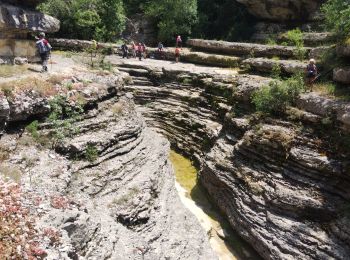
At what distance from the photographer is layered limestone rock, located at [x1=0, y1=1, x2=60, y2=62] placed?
53.7 feet

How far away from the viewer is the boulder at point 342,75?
53.9 ft

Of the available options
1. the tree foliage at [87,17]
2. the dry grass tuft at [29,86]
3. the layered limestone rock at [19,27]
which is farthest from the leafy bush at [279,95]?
the tree foliage at [87,17]

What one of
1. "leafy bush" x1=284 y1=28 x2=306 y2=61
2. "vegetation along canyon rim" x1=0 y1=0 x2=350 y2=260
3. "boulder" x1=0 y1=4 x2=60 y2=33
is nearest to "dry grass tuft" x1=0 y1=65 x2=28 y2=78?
"vegetation along canyon rim" x1=0 y1=0 x2=350 y2=260

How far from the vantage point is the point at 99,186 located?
14195 mm

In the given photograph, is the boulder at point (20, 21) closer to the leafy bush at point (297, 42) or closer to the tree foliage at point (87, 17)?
the tree foliage at point (87, 17)

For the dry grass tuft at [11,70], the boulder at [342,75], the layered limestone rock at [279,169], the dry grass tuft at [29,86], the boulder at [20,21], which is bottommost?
the layered limestone rock at [279,169]

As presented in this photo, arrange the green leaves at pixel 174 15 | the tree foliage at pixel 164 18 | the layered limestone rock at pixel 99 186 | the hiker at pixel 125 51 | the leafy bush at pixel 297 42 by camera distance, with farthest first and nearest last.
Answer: the green leaves at pixel 174 15 < the tree foliage at pixel 164 18 < the hiker at pixel 125 51 < the leafy bush at pixel 297 42 < the layered limestone rock at pixel 99 186

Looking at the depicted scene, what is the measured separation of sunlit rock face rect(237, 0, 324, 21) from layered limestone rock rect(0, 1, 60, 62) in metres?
20.5

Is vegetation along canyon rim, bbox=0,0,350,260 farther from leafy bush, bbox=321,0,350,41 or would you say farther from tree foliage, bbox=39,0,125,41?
tree foliage, bbox=39,0,125,41

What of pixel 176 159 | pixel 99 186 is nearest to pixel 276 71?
pixel 176 159

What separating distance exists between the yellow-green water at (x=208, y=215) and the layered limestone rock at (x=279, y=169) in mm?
546

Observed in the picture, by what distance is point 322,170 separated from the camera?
14.5 metres

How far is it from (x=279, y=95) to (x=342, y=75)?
296 centimetres

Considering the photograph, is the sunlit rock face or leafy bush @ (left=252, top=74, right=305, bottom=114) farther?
the sunlit rock face
